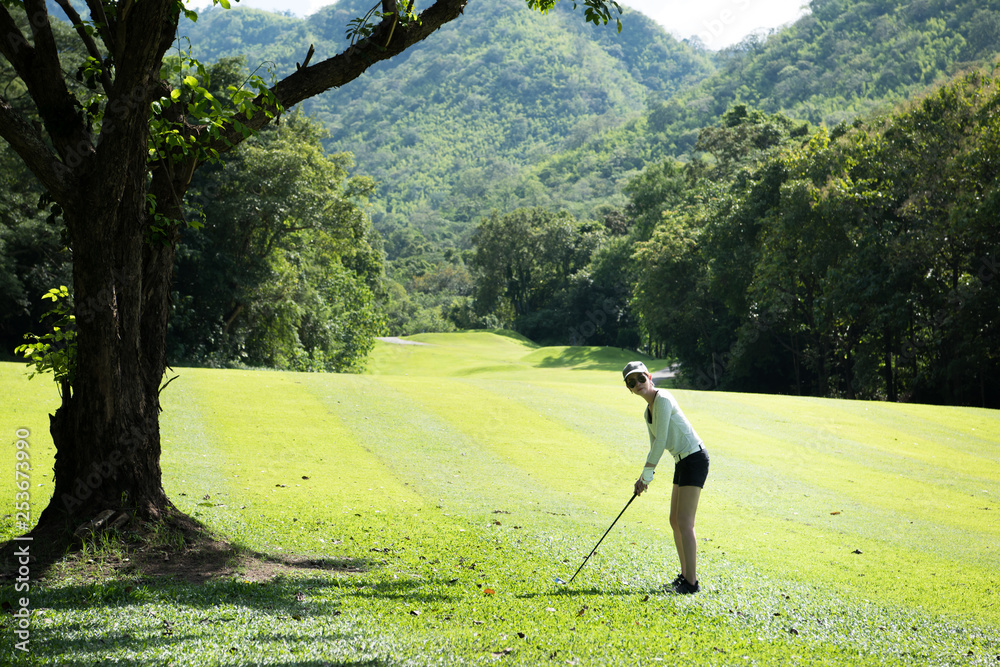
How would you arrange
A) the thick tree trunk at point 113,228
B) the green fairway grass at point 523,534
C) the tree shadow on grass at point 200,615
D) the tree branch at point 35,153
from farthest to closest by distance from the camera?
the thick tree trunk at point 113,228
the tree branch at point 35,153
the green fairway grass at point 523,534
the tree shadow on grass at point 200,615

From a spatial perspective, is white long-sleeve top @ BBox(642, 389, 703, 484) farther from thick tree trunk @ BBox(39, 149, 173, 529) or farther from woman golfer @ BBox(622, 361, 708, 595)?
thick tree trunk @ BBox(39, 149, 173, 529)

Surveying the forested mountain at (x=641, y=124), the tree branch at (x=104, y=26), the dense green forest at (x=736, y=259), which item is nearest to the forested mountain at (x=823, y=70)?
the forested mountain at (x=641, y=124)

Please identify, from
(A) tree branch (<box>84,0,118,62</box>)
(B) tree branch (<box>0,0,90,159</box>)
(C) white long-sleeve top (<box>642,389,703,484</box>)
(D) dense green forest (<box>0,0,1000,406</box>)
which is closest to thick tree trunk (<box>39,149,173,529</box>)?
(B) tree branch (<box>0,0,90,159</box>)

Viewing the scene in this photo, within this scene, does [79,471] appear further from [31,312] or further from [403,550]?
[31,312]

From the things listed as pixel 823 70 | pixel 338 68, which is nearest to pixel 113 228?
pixel 338 68

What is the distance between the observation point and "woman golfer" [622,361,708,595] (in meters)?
6.36

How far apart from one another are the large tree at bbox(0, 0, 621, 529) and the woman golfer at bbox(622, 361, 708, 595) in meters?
3.97

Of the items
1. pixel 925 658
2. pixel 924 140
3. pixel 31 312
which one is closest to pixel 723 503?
pixel 925 658

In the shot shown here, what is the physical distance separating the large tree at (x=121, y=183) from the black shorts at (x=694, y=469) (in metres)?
4.70

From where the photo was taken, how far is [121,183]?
5.99m

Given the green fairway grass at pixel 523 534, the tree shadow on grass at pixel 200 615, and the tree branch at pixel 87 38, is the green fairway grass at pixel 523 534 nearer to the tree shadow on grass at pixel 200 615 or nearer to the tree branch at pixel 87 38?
the tree shadow on grass at pixel 200 615

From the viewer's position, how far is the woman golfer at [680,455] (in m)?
6.36

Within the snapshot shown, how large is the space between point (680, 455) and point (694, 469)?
0.58 ft

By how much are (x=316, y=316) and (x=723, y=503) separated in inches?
1177
